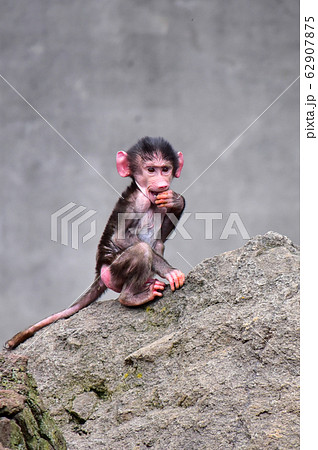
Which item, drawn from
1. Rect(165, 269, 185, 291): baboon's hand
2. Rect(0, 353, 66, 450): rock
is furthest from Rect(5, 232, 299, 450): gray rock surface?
Rect(0, 353, 66, 450): rock

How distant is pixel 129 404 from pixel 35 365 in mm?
1058

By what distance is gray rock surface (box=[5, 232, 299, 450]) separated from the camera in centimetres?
379

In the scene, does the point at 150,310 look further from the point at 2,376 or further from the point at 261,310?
the point at 2,376

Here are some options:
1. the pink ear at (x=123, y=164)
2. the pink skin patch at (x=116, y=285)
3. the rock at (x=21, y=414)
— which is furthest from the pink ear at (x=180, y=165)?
the rock at (x=21, y=414)

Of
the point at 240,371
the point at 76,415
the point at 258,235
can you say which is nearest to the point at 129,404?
the point at 76,415

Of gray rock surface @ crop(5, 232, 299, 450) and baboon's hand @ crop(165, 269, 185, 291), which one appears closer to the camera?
gray rock surface @ crop(5, 232, 299, 450)

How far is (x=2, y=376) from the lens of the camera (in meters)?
3.45

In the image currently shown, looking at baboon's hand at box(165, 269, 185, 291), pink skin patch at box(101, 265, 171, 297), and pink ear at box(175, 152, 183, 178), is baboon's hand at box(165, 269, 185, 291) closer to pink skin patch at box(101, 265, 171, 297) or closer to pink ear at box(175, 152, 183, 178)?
pink skin patch at box(101, 265, 171, 297)

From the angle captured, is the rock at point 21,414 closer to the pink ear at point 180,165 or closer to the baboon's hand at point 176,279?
the baboon's hand at point 176,279

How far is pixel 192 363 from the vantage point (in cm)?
438

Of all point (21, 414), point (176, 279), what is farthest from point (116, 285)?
point (21, 414)

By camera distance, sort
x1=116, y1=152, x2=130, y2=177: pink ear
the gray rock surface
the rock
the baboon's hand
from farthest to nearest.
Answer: x1=116, y1=152, x2=130, y2=177: pink ear
the baboon's hand
the gray rock surface
the rock

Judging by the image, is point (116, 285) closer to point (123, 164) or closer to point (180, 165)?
point (123, 164)

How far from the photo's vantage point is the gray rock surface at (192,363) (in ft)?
12.4
